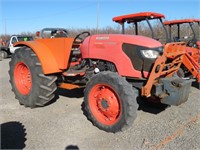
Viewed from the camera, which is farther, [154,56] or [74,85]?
[74,85]

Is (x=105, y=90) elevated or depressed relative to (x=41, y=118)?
elevated

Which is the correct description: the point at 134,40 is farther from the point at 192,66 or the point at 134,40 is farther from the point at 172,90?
the point at 192,66

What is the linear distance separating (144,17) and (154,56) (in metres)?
1.55

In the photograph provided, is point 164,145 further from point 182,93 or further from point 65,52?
point 65,52

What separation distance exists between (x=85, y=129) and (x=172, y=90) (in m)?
1.59

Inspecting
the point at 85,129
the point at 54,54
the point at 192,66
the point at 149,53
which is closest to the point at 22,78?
the point at 54,54

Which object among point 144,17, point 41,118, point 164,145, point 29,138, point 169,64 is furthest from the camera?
point 144,17

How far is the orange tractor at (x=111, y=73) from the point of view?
13.6 ft

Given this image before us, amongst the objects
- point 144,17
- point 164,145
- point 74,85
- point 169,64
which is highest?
point 144,17

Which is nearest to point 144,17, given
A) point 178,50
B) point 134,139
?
point 178,50

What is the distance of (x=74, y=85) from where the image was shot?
5.52 metres

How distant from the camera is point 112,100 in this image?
4.29 meters

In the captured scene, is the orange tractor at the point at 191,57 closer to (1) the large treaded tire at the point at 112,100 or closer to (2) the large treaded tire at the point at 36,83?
(1) the large treaded tire at the point at 112,100

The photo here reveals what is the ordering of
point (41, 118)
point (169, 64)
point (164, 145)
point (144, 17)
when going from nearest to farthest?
point (164, 145), point (169, 64), point (41, 118), point (144, 17)
